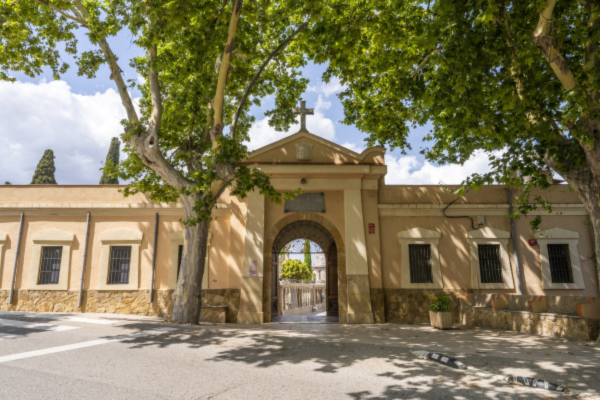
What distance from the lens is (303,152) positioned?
12.9 m

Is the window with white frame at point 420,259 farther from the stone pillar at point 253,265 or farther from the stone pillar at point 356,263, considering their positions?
the stone pillar at point 253,265

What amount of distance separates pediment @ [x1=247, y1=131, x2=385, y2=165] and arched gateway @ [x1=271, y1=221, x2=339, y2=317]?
2.45 metres

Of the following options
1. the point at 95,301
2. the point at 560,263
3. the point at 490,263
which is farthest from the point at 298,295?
the point at 560,263

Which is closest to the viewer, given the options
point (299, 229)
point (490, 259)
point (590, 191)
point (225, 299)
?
point (590, 191)

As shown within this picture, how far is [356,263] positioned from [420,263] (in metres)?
2.39

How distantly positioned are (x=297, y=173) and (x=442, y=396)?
9155 mm

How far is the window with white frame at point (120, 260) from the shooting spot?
Answer: 1291 cm

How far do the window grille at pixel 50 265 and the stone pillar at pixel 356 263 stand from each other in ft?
33.0

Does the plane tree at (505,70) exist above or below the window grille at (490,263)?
above

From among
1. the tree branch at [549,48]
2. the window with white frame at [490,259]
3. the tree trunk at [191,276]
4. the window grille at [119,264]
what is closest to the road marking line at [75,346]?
the tree trunk at [191,276]

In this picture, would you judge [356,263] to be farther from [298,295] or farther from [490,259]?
[298,295]

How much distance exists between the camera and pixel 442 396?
164 inches

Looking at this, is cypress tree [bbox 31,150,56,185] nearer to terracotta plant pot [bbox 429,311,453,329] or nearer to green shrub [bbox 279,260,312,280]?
green shrub [bbox 279,260,312,280]

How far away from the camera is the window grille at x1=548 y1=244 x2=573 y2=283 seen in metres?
12.7
